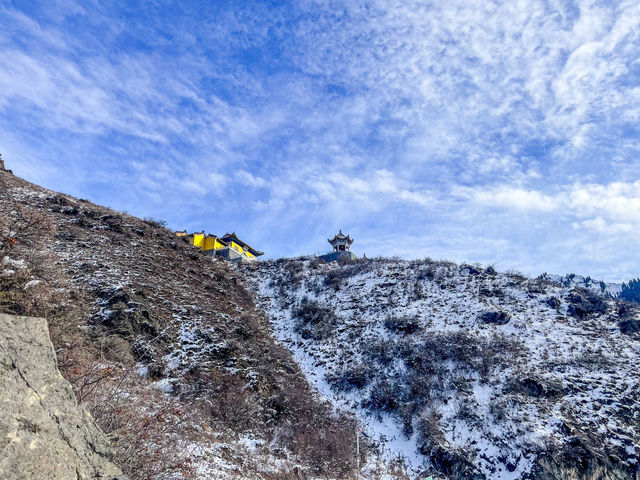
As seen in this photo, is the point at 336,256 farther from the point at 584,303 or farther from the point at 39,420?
the point at 39,420

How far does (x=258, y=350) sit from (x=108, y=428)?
16541mm

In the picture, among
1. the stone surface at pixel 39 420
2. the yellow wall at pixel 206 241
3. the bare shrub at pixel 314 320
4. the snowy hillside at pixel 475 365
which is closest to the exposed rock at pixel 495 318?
the snowy hillside at pixel 475 365

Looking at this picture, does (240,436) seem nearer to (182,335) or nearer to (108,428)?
(182,335)

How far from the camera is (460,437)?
17156 millimetres

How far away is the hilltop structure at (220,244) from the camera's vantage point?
136 ft

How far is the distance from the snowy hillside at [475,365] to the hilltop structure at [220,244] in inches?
398

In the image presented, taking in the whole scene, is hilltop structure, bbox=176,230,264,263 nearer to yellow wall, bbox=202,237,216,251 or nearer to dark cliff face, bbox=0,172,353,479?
yellow wall, bbox=202,237,216,251

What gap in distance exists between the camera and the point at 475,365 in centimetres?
2094

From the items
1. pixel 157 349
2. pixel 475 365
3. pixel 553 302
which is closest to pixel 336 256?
pixel 553 302

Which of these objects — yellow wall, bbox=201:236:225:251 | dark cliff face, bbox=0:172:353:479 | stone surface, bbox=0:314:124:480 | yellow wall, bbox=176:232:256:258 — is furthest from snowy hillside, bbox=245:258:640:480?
stone surface, bbox=0:314:124:480

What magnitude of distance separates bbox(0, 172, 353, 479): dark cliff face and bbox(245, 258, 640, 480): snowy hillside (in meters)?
2.86

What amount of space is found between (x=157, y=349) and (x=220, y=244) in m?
26.0

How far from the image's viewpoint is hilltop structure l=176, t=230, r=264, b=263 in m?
41.6

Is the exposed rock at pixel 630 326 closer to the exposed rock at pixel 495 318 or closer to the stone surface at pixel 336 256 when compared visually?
the exposed rock at pixel 495 318
